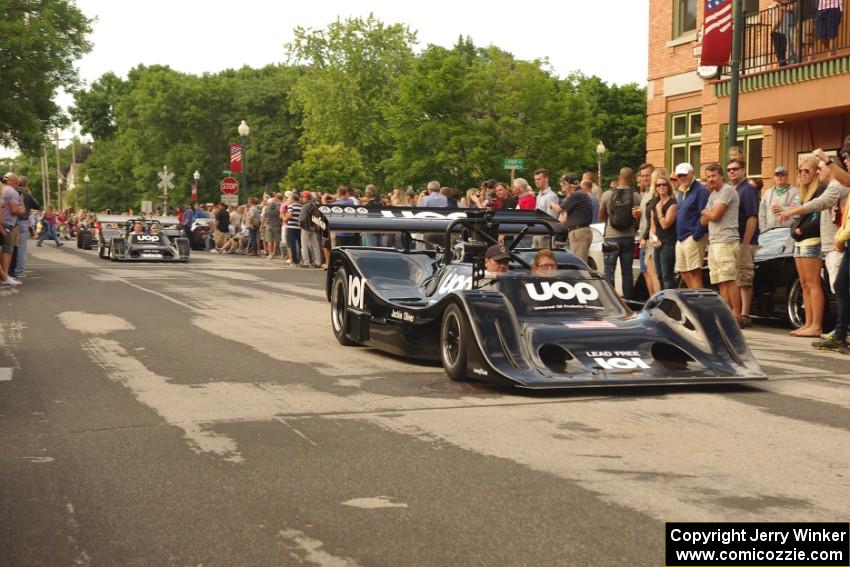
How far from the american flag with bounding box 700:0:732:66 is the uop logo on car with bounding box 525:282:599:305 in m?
13.7

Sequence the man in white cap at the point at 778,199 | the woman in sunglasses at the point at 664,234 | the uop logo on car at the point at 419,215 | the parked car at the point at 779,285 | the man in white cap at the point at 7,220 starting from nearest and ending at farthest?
the uop logo on car at the point at 419,215 < the parked car at the point at 779,285 < the woman in sunglasses at the point at 664,234 < the man in white cap at the point at 778,199 < the man in white cap at the point at 7,220

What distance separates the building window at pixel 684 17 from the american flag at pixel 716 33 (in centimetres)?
622

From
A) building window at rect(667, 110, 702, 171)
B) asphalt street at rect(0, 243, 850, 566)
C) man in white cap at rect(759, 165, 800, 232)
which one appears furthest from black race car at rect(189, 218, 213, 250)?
asphalt street at rect(0, 243, 850, 566)

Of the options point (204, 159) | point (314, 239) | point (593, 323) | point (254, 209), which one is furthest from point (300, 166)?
point (593, 323)

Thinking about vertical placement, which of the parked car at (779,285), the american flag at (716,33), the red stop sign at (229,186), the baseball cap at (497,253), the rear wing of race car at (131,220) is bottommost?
the parked car at (779,285)

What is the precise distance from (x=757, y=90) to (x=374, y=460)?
19.6 meters

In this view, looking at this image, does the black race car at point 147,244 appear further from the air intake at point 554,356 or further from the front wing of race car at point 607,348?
the air intake at point 554,356

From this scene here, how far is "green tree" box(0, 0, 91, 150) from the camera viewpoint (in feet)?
133

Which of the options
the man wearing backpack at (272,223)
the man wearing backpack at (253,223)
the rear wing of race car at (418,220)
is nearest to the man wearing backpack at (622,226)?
the rear wing of race car at (418,220)

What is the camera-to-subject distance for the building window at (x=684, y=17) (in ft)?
93.0

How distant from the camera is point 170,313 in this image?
48.4ft

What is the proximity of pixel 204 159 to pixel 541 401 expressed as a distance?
89957mm

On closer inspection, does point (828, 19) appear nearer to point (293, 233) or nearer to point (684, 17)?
point (684, 17)

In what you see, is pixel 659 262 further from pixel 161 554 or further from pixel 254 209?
pixel 254 209
